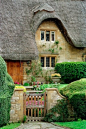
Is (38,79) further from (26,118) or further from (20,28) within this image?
(26,118)

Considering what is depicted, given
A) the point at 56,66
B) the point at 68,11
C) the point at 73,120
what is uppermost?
the point at 68,11

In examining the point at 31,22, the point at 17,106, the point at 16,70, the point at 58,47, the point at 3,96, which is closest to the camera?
the point at 3,96

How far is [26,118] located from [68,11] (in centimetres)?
1358

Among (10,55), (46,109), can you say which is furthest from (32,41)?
(46,109)

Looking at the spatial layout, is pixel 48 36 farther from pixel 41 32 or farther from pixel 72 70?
pixel 72 70

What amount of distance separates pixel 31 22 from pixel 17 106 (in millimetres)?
10907

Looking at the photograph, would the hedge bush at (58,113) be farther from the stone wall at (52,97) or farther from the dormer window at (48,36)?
the dormer window at (48,36)

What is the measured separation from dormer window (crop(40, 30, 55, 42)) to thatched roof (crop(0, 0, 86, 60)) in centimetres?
98

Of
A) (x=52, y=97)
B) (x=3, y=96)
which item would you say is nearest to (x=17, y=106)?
(x=3, y=96)

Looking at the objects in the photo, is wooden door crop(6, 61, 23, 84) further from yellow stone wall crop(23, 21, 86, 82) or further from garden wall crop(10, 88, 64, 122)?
garden wall crop(10, 88, 64, 122)

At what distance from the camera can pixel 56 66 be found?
18.5 meters

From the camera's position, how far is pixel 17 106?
8.52 meters

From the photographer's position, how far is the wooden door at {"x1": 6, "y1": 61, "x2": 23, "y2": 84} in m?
17.4

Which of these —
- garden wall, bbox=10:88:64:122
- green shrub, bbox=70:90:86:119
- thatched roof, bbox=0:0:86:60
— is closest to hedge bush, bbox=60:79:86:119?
green shrub, bbox=70:90:86:119
